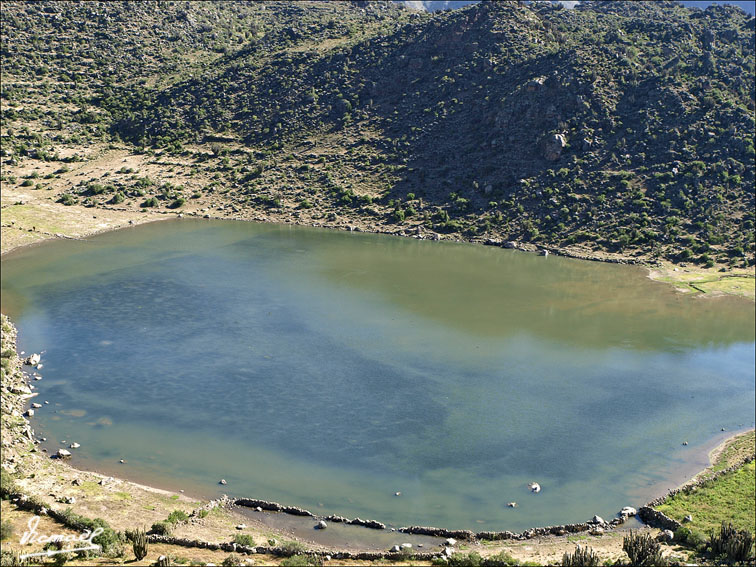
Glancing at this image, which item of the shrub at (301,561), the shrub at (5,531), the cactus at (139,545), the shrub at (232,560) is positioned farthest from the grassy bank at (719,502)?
the shrub at (5,531)

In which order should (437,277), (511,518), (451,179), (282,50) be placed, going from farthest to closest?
(282,50), (451,179), (437,277), (511,518)

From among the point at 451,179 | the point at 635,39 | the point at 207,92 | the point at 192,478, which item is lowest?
the point at 192,478

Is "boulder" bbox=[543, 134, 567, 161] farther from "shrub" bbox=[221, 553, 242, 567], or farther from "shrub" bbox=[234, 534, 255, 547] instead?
"shrub" bbox=[221, 553, 242, 567]

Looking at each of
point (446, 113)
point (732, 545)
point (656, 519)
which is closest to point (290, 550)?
point (656, 519)

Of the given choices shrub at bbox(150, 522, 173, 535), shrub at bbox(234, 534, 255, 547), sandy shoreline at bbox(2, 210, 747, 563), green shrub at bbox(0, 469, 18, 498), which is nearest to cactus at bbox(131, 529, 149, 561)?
shrub at bbox(150, 522, 173, 535)

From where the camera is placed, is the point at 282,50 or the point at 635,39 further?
the point at 282,50

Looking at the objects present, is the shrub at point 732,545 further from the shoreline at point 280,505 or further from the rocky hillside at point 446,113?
the rocky hillside at point 446,113

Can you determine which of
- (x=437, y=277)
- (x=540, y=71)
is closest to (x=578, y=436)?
(x=437, y=277)

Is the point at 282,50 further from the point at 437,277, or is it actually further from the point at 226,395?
the point at 226,395
